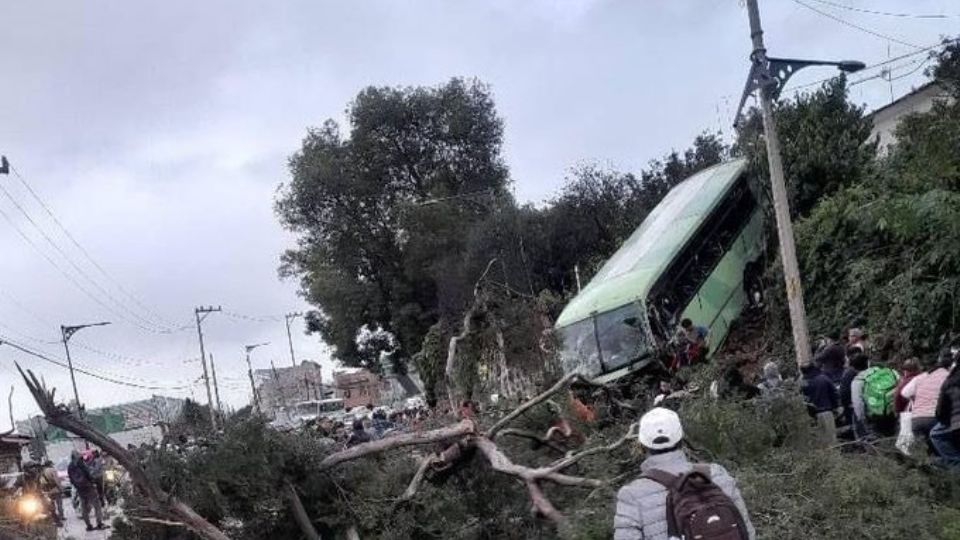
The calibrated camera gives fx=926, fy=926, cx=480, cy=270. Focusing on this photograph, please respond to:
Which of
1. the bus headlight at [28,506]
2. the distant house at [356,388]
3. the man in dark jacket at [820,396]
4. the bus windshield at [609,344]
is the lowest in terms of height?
the man in dark jacket at [820,396]

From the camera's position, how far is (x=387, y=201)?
38.9 m

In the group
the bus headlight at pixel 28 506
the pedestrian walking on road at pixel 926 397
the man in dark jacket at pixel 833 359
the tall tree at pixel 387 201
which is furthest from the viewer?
the tall tree at pixel 387 201

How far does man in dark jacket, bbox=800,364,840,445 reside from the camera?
31.7 feet

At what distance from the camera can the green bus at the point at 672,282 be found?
16.1 metres

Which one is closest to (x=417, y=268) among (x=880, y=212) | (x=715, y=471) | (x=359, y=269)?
(x=359, y=269)

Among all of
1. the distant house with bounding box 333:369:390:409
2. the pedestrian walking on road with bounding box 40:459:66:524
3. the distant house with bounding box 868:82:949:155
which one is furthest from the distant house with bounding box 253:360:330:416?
the pedestrian walking on road with bounding box 40:459:66:524

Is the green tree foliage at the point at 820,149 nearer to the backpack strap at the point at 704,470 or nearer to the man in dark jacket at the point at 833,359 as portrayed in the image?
the man in dark jacket at the point at 833,359

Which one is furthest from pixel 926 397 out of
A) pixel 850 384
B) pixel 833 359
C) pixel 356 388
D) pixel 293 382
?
pixel 293 382

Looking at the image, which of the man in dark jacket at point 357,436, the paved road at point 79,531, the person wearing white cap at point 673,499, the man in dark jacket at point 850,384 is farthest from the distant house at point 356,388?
the person wearing white cap at point 673,499

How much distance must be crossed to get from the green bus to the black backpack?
11.3m

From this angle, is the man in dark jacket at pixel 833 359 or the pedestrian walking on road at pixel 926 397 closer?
the pedestrian walking on road at pixel 926 397

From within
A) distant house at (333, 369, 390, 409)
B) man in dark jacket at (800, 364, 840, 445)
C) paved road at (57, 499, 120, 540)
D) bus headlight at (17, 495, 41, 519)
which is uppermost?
distant house at (333, 369, 390, 409)

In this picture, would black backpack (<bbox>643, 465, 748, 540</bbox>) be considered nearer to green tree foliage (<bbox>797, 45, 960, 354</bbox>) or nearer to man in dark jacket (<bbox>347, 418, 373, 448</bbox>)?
man in dark jacket (<bbox>347, 418, 373, 448</bbox>)

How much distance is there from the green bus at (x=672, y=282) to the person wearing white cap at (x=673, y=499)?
1112 cm
